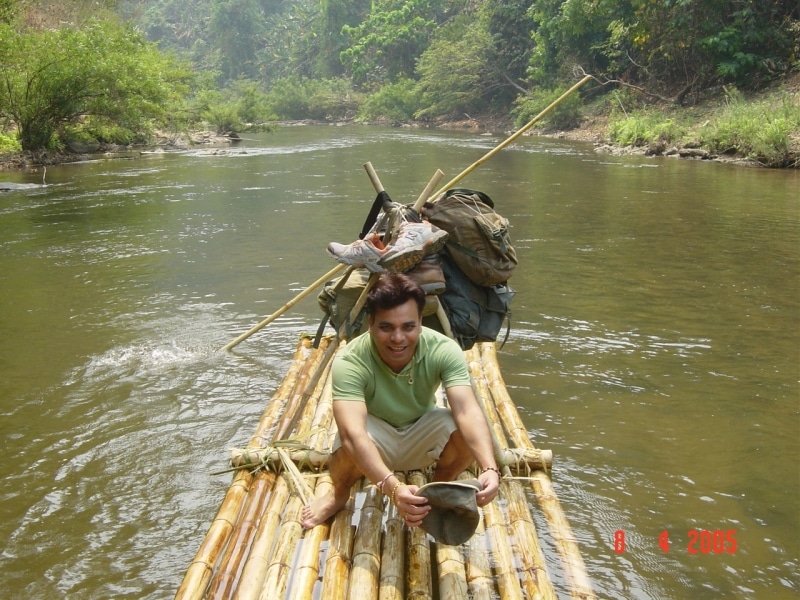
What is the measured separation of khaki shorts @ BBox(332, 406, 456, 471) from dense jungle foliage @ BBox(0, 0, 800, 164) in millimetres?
15495

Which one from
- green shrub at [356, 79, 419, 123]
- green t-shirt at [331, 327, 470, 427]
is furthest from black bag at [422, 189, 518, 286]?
green shrub at [356, 79, 419, 123]

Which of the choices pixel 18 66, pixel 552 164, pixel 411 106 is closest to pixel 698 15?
pixel 552 164

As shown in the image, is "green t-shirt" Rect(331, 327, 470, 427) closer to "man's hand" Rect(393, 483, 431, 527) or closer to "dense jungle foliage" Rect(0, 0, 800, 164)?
"man's hand" Rect(393, 483, 431, 527)

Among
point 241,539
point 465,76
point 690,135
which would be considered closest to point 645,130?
point 690,135

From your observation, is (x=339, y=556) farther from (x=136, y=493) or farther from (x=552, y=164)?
(x=552, y=164)

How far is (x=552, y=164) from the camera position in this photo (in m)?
18.1

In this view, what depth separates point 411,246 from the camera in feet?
11.0

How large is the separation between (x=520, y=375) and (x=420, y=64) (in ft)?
126

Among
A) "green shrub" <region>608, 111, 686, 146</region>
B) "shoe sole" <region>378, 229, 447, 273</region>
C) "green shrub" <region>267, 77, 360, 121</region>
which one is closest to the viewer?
"shoe sole" <region>378, 229, 447, 273</region>

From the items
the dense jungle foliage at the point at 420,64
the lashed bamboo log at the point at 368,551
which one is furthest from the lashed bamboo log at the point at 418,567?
the dense jungle foliage at the point at 420,64

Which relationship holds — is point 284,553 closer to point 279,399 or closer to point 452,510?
point 452,510

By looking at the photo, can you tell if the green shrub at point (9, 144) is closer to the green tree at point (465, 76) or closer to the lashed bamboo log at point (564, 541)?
the lashed bamboo log at point (564, 541)

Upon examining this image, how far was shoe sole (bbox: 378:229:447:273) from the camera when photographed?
10.9 ft

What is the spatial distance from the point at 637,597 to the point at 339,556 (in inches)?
47.4
